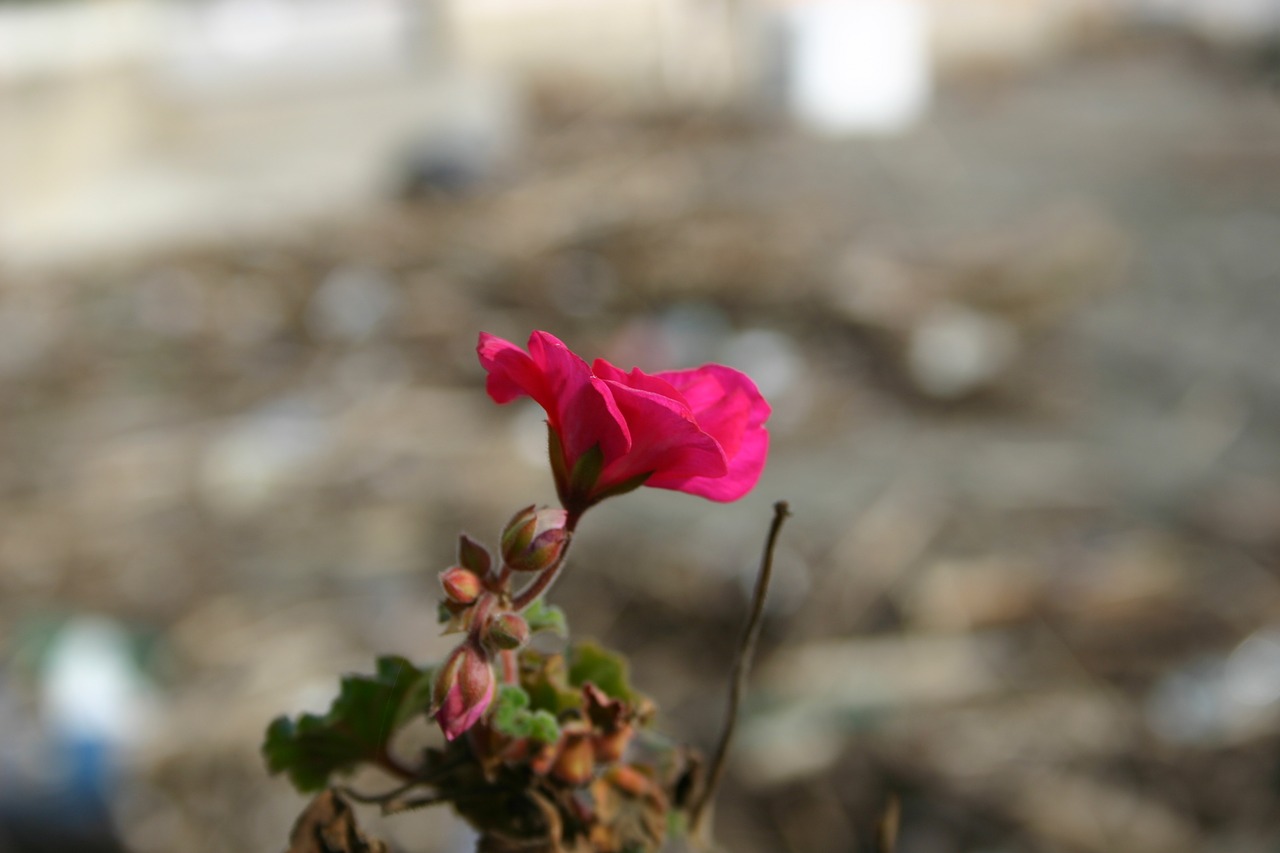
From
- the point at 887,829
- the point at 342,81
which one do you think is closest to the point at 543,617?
the point at 887,829

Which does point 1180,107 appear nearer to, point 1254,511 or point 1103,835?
point 1254,511

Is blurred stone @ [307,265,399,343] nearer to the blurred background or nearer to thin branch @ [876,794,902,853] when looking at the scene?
the blurred background

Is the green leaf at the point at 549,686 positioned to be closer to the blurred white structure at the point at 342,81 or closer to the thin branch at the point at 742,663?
the thin branch at the point at 742,663

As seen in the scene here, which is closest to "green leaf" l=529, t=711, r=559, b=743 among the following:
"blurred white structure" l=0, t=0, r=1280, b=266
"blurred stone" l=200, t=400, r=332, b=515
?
"blurred stone" l=200, t=400, r=332, b=515

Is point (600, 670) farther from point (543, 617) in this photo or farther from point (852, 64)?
point (852, 64)

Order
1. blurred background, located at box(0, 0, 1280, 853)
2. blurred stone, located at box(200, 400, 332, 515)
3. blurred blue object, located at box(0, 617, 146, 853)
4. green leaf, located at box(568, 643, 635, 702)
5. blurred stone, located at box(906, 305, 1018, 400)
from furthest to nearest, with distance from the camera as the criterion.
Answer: blurred stone, located at box(906, 305, 1018, 400), blurred stone, located at box(200, 400, 332, 515), blurred background, located at box(0, 0, 1280, 853), blurred blue object, located at box(0, 617, 146, 853), green leaf, located at box(568, 643, 635, 702)

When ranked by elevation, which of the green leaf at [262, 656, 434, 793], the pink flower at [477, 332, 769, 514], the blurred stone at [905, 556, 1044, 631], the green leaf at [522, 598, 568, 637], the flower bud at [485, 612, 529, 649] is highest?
the pink flower at [477, 332, 769, 514]

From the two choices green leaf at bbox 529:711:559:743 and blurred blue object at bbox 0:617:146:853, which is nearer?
green leaf at bbox 529:711:559:743

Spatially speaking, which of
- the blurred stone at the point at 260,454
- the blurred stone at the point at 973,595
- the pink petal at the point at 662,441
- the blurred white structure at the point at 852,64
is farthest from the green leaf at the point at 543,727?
the blurred white structure at the point at 852,64
